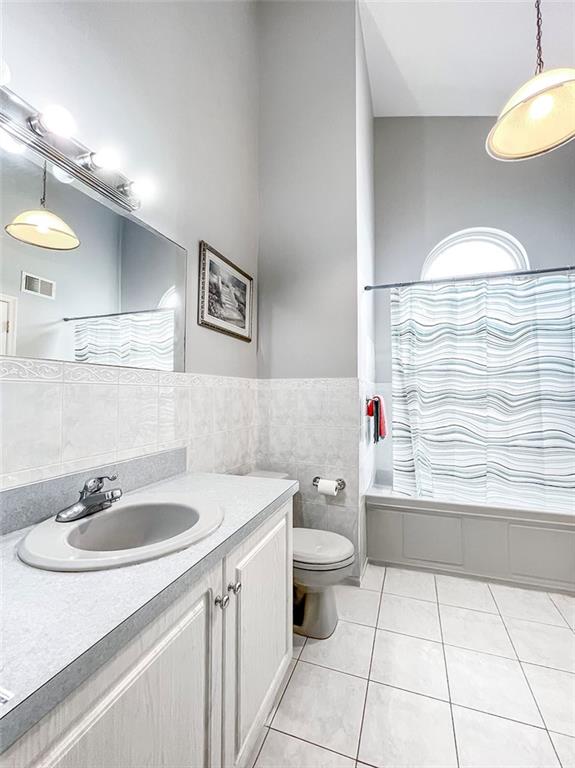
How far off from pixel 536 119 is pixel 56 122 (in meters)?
1.81

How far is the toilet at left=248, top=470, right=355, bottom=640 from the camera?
1.58 m

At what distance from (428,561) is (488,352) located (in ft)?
4.68

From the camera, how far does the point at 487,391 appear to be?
7.23 feet

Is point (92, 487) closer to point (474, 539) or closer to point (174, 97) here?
point (174, 97)

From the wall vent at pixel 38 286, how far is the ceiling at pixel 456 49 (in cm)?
277

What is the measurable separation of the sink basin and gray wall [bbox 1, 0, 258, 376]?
0.70 meters

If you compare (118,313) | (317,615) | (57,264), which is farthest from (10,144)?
(317,615)

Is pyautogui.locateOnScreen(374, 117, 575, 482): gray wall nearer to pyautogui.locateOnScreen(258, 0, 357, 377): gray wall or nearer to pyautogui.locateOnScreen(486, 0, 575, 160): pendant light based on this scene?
pyautogui.locateOnScreen(258, 0, 357, 377): gray wall

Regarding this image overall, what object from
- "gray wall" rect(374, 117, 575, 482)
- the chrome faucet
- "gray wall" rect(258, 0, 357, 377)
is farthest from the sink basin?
"gray wall" rect(374, 117, 575, 482)

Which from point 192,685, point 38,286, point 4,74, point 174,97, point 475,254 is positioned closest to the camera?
→ point 192,685

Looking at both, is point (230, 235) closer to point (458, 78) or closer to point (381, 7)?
point (381, 7)

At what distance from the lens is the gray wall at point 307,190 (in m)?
2.16

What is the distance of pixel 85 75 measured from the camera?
1.10 metres

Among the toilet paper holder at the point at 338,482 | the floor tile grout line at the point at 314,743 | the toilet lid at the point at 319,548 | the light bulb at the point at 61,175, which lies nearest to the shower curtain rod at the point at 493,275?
the toilet paper holder at the point at 338,482
